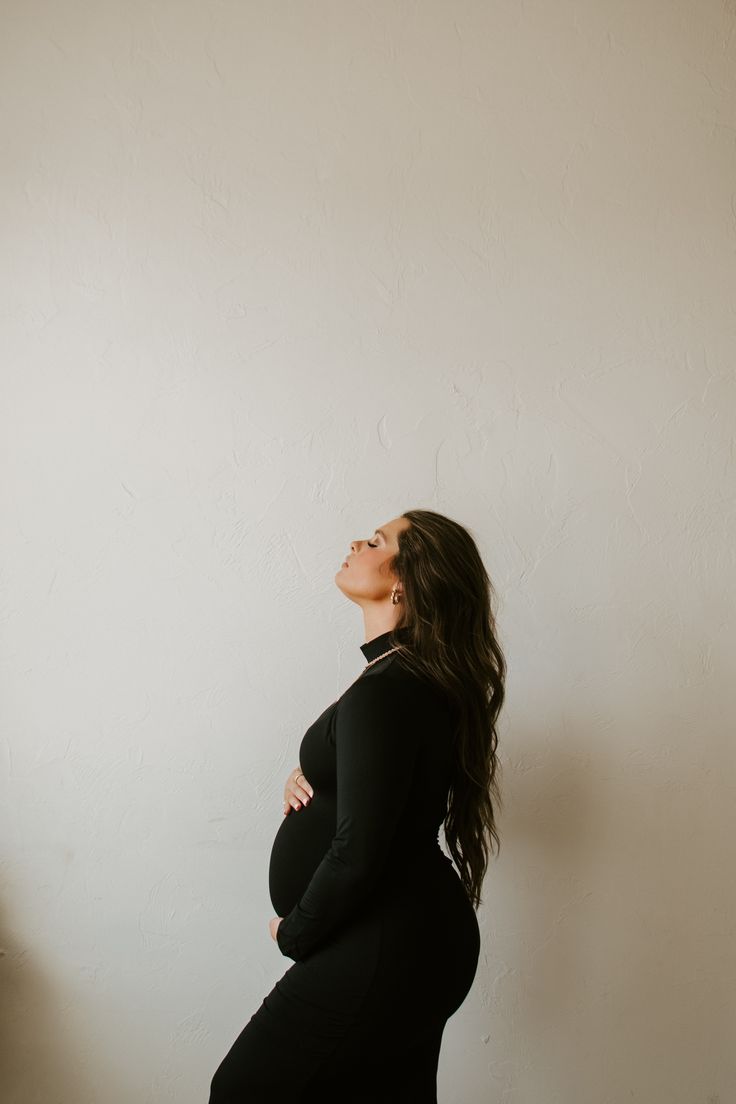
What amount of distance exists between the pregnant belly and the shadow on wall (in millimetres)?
714

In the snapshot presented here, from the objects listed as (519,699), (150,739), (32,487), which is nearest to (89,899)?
(150,739)

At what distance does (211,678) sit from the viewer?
74.4 inches

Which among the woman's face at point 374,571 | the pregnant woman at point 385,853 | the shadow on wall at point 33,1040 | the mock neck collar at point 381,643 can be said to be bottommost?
the shadow on wall at point 33,1040

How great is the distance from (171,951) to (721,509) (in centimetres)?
147

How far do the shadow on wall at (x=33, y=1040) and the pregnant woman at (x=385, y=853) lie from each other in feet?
2.21

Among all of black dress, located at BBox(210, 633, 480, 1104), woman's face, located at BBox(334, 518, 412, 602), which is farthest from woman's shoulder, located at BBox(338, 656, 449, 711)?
woman's face, located at BBox(334, 518, 412, 602)

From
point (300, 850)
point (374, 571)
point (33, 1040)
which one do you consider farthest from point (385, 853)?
point (33, 1040)

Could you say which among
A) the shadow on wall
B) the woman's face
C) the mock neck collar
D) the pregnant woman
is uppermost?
the woman's face

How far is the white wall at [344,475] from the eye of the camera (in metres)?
1.89

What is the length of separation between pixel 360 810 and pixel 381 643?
31 cm

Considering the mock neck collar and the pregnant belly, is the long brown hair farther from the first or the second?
the pregnant belly

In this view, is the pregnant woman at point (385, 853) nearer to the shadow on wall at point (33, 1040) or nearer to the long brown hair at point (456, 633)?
the long brown hair at point (456, 633)

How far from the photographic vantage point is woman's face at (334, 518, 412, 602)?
5.13ft

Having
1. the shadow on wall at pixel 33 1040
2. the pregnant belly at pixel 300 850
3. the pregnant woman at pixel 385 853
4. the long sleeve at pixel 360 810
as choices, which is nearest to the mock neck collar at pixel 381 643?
the pregnant woman at pixel 385 853
